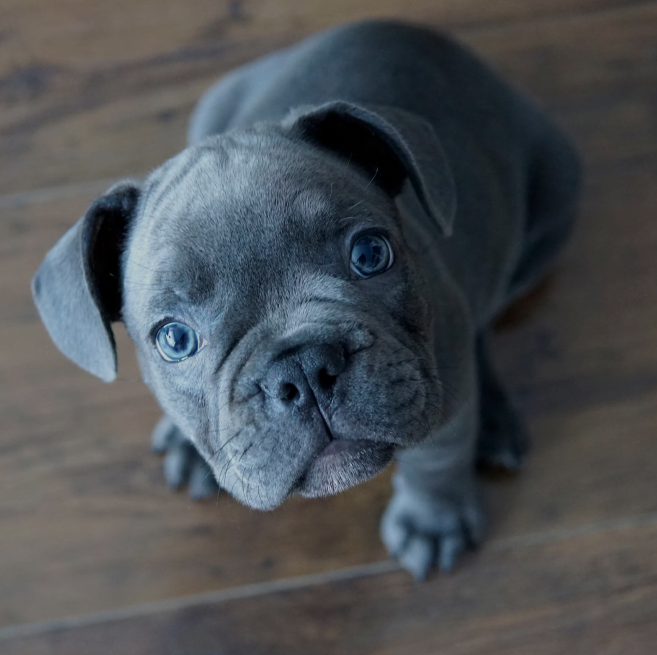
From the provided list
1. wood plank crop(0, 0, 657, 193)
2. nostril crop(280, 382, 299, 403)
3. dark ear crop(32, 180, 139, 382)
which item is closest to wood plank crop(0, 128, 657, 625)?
wood plank crop(0, 0, 657, 193)

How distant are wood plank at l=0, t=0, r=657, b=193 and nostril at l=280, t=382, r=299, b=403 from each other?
1.99 meters

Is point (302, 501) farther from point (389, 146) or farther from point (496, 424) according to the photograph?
point (389, 146)

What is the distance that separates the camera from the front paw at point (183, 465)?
2896mm

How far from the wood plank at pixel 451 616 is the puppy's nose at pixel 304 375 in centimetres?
138

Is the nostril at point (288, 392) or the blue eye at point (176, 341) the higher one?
the nostril at point (288, 392)

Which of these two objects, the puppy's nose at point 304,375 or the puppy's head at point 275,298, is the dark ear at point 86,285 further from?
the puppy's nose at point 304,375

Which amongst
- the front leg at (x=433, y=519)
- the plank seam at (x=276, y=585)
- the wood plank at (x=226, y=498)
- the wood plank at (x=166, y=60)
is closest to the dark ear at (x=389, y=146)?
the front leg at (x=433, y=519)

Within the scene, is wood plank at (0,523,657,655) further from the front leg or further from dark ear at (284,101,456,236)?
dark ear at (284,101,456,236)

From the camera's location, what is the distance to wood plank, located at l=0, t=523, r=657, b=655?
8.98 ft

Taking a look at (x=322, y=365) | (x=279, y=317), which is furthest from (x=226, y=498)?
(x=322, y=365)

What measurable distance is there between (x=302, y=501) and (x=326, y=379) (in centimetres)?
134

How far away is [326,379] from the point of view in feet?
5.52

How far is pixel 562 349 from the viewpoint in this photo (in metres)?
3.08

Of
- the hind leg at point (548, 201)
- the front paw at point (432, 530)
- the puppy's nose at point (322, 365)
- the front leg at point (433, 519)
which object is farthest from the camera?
the hind leg at point (548, 201)
